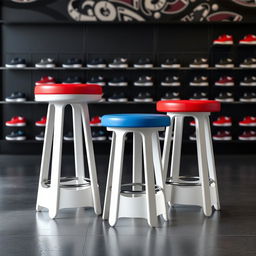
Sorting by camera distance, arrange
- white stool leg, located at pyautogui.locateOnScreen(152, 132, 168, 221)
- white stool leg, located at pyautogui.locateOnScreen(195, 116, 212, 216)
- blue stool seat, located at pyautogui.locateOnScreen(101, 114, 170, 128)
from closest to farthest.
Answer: blue stool seat, located at pyautogui.locateOnScreen(101, 114, 170, 128)
white stool leg, located at pyautogui.locateOnScreen(152, 132, 168, 221)
white stool leg, located at pyautogui.locateOnScreen(195, 116, 212, 216)

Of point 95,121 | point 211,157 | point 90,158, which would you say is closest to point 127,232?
point 90,158

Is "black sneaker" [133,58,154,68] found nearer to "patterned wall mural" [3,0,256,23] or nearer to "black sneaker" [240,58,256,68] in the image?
"patterned wall mural" [3,0,256,23]

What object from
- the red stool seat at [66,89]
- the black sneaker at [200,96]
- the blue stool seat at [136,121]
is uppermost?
the red stool seat at [66,89]

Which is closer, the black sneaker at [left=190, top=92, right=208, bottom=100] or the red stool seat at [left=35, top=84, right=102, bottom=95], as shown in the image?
the red stool seat at [left=35, top=84, right=102, bottom=95]

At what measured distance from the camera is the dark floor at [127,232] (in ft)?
8.93

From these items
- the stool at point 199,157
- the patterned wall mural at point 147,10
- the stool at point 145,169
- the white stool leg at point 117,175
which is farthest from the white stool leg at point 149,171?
the patterned wall mural at point 147,10

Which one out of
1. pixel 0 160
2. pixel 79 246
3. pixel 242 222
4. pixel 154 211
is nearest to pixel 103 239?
pixel 79 246

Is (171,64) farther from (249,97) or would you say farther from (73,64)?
(73,64)

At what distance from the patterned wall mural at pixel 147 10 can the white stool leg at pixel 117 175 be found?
5.01 m

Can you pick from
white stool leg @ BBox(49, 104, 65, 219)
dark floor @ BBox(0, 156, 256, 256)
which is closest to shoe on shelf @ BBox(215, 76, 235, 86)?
dark floor @ BBox(0, 156, 256, 256)

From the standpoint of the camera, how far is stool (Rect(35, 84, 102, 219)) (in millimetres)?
3381

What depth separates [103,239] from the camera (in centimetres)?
292

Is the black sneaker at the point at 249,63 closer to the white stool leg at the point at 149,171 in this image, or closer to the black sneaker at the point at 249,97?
the black sneaker at the point at 249,97

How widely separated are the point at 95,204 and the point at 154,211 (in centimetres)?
55
